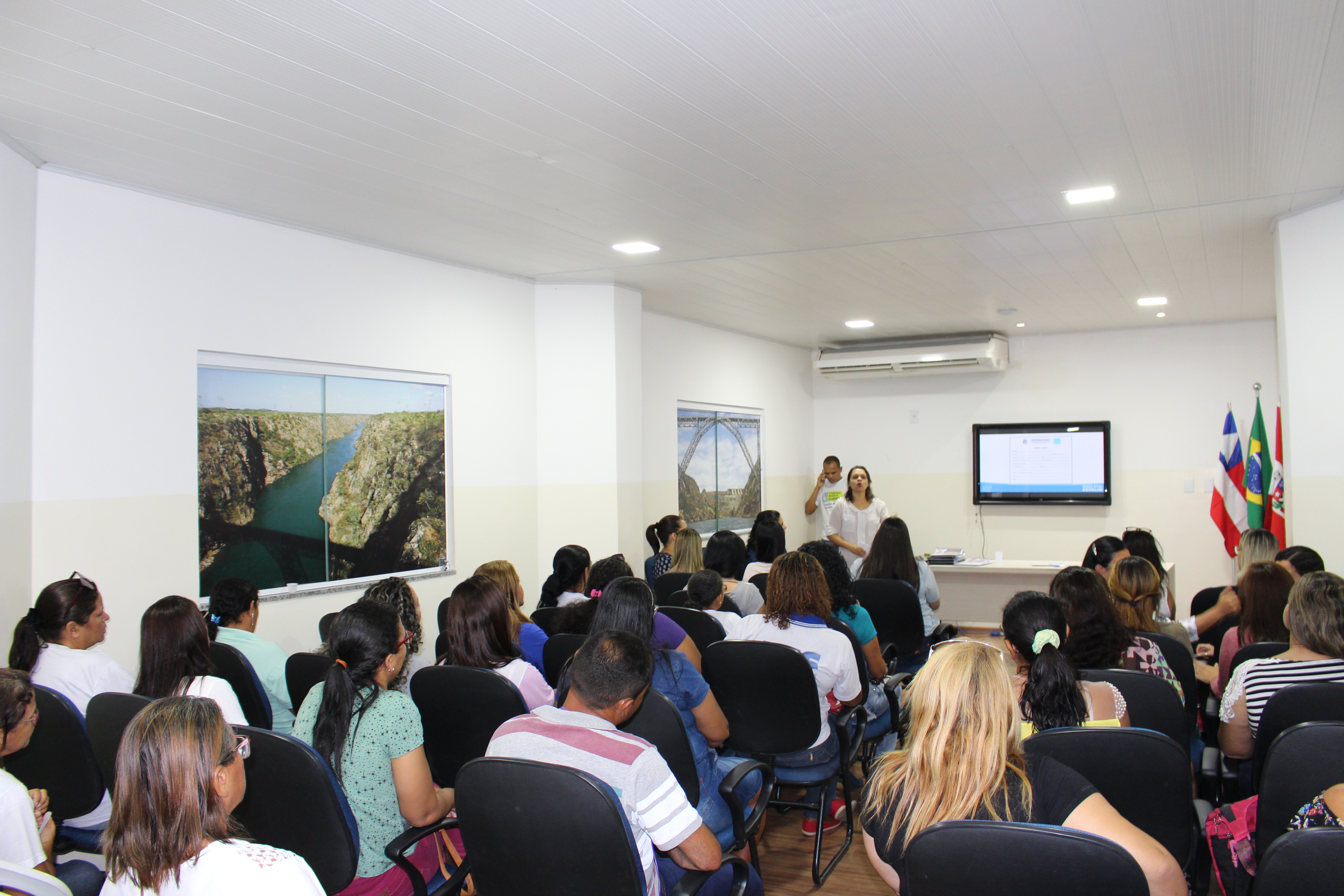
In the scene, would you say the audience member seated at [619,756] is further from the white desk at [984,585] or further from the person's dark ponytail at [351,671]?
the white desk at [984,585]

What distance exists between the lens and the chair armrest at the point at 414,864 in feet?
6.94

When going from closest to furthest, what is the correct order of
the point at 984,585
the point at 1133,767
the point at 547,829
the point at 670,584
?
the point at 547,829 < the point at 1133,767 < the point at 670,584 < the point at 984,585

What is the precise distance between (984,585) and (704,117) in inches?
235

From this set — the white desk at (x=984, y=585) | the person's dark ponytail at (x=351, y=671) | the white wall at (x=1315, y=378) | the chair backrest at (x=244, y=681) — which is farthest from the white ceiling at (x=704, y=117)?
the white desk at (x=984, y=585)

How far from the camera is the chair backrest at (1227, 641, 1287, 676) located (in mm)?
2949

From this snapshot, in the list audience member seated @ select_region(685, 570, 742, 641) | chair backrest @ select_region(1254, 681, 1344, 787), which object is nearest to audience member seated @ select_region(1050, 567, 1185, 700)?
chair backrest @ select_region(1254, 681, 1344, 787)

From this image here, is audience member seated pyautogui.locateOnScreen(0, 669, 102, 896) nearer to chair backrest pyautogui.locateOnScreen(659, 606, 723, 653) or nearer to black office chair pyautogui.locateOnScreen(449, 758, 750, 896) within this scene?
black office chair pyautogui.locateOnScreen(449, 758, 750, 896)

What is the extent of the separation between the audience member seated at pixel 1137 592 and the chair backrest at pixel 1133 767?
4.05 ft

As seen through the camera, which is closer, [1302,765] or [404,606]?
[1302,765]

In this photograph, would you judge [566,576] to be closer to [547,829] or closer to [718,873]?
[718,873]

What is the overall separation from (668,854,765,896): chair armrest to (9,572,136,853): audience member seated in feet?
5.54

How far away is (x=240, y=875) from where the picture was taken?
1.40 meters

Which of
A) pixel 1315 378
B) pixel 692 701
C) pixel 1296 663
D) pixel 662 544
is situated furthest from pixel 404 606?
pixel 1315 378

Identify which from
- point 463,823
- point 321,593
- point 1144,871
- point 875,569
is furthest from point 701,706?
point 321,593
